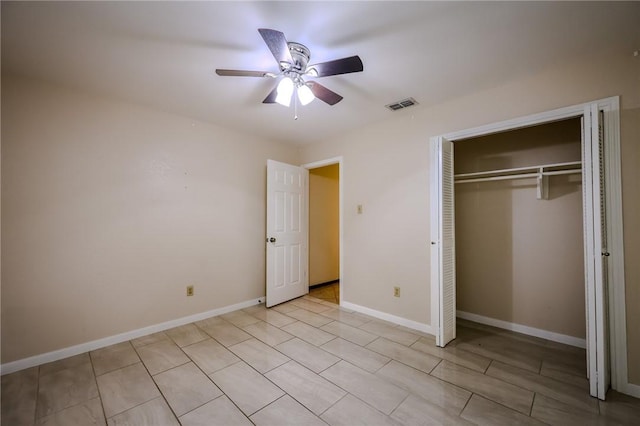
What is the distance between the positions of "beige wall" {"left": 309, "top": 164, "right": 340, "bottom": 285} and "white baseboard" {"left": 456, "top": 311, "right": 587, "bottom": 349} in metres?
2.33

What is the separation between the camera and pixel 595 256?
178 cm

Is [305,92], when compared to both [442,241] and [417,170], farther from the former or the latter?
[442,241]

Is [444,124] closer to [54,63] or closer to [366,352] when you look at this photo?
[366,352]

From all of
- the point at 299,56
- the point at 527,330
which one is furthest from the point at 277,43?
the point at 527,330

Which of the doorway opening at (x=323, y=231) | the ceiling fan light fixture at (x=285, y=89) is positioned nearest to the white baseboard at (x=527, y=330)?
the doorway opening at (x=323, y=231)

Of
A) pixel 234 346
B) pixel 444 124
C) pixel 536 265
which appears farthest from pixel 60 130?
pixel 536 265

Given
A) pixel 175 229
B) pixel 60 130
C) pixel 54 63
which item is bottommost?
pixel 175 229

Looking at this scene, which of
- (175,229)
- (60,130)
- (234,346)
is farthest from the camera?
(175,229)

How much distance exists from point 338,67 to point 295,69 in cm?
36

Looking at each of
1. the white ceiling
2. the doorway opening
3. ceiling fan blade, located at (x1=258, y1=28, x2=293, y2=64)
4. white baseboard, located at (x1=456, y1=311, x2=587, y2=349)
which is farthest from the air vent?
white baseboard, located at (x1=456, y1=311, x2=587, y2=349)

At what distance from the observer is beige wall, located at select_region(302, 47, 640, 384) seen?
6.03 feet

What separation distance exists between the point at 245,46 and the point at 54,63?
1573 millimetres

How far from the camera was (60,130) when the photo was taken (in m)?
2.36

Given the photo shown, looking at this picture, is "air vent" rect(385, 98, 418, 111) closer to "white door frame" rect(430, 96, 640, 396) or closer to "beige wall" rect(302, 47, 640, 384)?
"beige wall" rect(302, 47, 640, 384)
